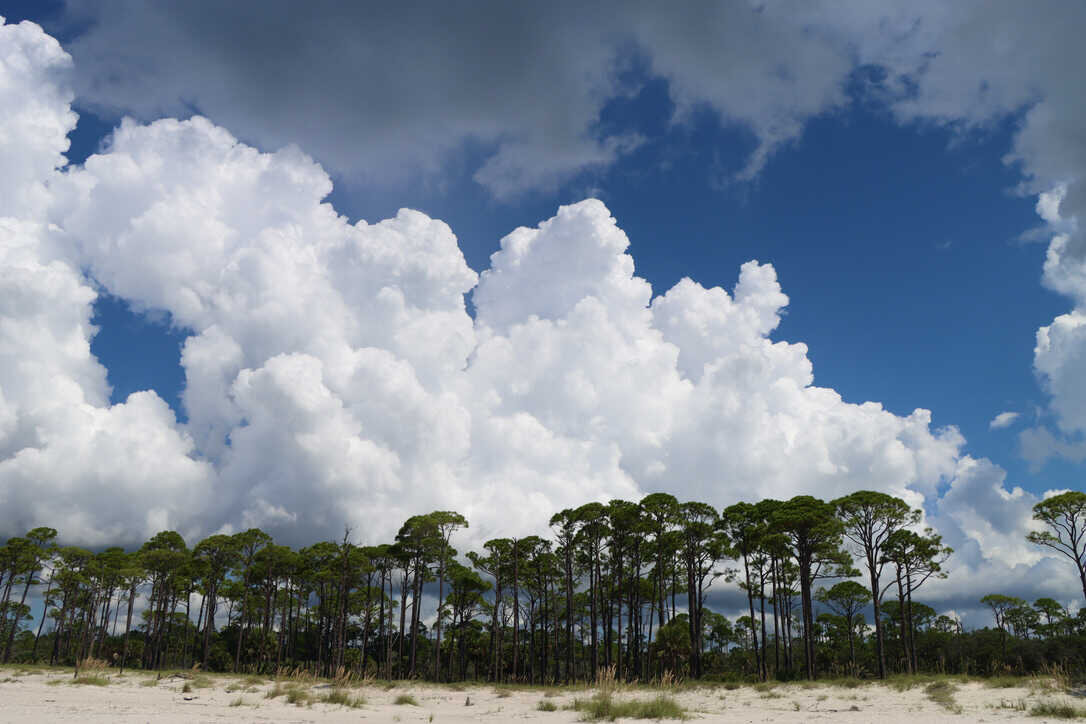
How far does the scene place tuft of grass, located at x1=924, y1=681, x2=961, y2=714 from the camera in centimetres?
1767

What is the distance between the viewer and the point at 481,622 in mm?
58000

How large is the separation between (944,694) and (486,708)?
1621 centimetres

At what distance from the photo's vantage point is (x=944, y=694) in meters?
20.8

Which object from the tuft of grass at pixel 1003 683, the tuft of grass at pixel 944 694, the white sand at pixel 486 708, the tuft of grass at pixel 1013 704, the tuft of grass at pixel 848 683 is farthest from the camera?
the tuft of grass at pixel 848 683

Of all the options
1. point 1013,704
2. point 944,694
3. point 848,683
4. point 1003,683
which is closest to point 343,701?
point 1013,704

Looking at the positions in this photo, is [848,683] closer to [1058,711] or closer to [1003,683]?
[1003,683]

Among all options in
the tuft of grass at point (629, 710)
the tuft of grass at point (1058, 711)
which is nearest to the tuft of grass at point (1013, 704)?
the tuft of grass at point (1058, 711)

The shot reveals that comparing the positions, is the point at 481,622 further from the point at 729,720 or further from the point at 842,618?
the point at 729,720

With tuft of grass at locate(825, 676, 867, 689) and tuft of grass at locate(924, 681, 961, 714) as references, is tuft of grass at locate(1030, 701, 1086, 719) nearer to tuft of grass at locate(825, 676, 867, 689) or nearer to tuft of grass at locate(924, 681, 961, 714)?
tuft of grass at locate(924, 681, 961, 714)

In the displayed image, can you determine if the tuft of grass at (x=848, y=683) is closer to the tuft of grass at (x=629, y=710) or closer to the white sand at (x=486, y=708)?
the white sand at (x=486, y=708)

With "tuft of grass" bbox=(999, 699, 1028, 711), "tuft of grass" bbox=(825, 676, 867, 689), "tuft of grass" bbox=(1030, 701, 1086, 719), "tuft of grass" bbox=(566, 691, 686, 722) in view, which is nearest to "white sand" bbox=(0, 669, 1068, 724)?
"tuft of grass" bbox=(999, 699, 1028, 711)

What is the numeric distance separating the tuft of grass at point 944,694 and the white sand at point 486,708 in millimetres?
236

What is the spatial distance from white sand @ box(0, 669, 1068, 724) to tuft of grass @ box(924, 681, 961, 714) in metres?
0.24

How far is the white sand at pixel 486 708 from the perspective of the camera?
525 inches
